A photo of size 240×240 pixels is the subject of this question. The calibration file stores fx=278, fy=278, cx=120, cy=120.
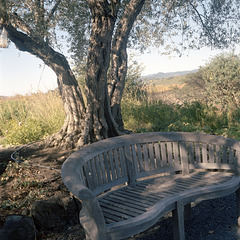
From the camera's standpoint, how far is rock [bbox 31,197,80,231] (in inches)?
129

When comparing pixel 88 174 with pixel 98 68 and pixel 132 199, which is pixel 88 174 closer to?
pixel 132 199

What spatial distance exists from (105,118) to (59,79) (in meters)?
1.38

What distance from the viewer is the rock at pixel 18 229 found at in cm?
294

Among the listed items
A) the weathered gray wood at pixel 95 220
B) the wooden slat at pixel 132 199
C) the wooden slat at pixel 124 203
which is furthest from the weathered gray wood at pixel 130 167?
the weathered gray wood at pixel 95 220

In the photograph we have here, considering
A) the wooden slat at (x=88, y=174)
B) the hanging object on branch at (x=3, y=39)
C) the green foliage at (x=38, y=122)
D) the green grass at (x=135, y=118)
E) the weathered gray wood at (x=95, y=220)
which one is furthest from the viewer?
the green foliage at (x=38, y=122)

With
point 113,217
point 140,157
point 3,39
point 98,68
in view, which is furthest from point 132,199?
point 3,39

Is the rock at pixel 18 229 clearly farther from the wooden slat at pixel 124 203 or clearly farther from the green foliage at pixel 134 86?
the green foliage at pixel 134 86

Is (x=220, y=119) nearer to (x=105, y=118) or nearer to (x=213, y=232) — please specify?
(x=105, y=118)

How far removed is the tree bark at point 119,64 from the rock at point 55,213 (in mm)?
3340

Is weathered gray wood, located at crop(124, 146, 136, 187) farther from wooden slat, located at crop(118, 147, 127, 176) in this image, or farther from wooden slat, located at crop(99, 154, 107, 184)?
wooden slat, located at crop(99, 154, 107, 184)

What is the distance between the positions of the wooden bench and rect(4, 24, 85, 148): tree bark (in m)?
2.85

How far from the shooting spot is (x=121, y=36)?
6664 millimetres

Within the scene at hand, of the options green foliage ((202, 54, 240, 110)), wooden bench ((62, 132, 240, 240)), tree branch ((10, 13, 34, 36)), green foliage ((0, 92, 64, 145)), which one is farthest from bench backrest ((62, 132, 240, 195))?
green foliage ((202, 54, 240, 110))

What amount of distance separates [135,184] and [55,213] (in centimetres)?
102
